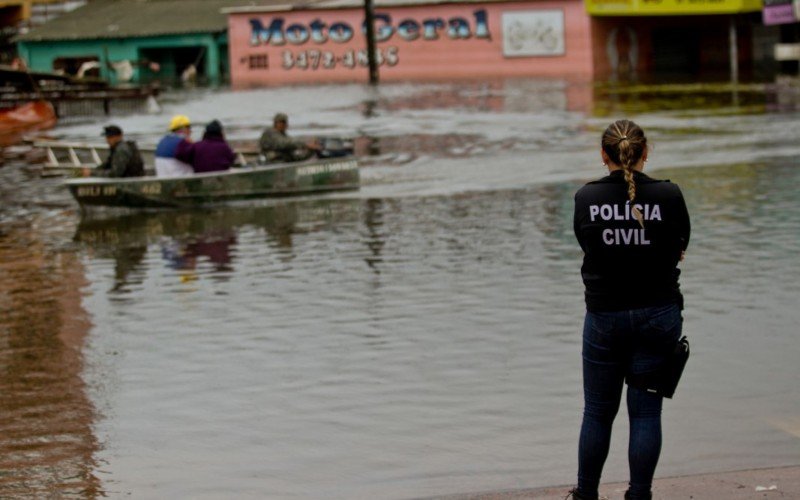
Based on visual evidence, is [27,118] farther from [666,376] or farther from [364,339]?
[666,376]

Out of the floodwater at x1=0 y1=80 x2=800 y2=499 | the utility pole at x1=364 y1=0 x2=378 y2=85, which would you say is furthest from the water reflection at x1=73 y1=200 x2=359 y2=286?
the utility pole at x1=364 y1=0 x2=378 y2=85

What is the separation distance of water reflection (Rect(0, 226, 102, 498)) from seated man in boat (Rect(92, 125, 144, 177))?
142 inches

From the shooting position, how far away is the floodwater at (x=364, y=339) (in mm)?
8352

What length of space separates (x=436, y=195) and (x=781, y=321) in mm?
10043

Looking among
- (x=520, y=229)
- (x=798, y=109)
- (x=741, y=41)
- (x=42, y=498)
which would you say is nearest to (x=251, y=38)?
(x=741, y=41)

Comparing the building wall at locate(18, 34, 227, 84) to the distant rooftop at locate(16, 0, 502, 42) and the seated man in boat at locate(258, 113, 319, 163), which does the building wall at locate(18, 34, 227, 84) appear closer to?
the distant rooftop at locate(16, 0, 502, 42)

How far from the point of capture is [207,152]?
20562 millimetres

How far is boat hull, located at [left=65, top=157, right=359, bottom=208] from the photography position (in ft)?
66.7

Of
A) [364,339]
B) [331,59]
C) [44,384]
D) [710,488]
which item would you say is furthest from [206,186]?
[331,59]

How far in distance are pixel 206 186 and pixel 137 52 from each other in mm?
50107

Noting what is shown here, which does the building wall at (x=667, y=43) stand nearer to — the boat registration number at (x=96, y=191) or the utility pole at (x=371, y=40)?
the utility pole at (x=371, y=40)

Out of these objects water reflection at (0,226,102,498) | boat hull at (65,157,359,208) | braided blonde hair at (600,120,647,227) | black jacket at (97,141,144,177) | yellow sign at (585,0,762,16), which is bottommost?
water reflection at (0,226,102,498)

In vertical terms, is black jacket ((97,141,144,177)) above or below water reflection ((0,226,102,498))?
above

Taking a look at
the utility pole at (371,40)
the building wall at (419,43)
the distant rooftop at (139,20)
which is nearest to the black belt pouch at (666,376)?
the utility pole at (371,40)
